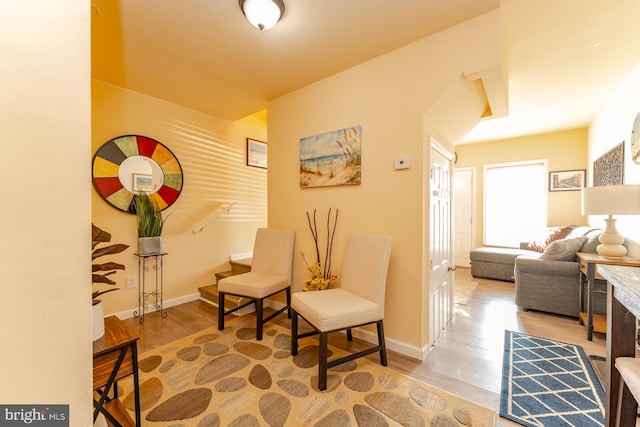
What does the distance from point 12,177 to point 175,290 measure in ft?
10.2

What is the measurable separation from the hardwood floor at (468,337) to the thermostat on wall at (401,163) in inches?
60.6

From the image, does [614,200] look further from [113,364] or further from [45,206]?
[113,364]

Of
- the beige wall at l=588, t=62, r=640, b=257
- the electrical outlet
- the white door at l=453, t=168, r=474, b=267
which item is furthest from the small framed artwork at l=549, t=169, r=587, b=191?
the electrical outlet

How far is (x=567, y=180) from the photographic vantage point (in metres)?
4.57

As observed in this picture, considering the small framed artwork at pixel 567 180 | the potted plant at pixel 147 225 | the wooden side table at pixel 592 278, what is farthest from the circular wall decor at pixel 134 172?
the small framed artwork at pixel 567 180

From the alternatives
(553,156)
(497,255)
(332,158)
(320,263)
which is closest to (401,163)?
(332,158)

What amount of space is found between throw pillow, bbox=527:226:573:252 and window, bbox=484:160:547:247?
22.0 inches

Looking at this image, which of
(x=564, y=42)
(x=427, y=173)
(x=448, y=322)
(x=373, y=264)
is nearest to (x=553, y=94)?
(x=564, y=42)

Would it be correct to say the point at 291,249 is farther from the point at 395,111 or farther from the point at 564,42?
the point at 564,42

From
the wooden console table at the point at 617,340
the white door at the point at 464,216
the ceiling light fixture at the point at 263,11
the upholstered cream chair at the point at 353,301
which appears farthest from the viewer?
the white door at the point at 464,216

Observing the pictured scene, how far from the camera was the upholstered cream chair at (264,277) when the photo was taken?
2363mm

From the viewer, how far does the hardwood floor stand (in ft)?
5.87

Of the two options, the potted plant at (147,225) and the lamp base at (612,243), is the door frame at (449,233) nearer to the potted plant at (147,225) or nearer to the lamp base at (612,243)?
the lamp base at (612,243)

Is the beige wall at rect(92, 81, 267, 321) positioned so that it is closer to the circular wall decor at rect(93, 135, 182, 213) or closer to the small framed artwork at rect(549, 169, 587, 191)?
the circular wall decor at rect(93, 135, 182, 213)
